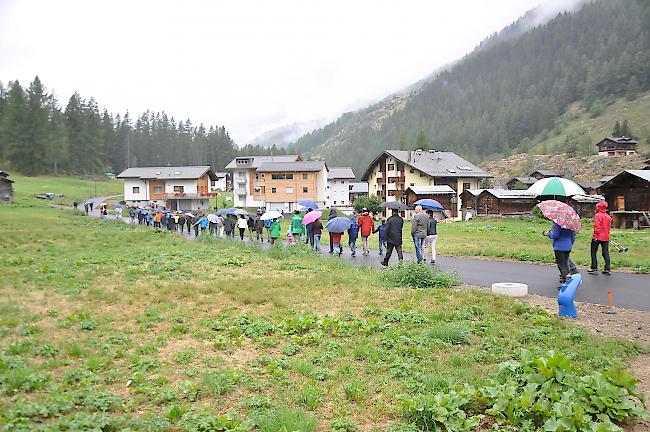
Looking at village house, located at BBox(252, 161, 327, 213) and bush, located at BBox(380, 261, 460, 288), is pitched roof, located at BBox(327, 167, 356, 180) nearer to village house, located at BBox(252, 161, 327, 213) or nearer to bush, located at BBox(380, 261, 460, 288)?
village house, located at BBox(252, 161, 327, 213)

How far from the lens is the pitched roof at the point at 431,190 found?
5891 centimetres

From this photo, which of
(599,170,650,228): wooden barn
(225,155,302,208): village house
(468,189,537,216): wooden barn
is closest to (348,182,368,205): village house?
(225,155,302,208): village house

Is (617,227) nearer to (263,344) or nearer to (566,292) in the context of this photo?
(566,292)

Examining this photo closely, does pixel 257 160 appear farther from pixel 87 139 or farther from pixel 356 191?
pixel 87 139

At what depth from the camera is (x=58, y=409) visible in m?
5.04

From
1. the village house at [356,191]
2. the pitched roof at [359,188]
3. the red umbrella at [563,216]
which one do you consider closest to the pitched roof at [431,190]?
the village house at [356,191]

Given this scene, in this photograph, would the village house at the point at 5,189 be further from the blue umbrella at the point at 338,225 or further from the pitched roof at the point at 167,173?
the blue umbrella at the point at 338,225

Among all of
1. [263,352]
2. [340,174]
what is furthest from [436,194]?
A: [263,352]

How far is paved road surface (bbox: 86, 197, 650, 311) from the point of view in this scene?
10.7 metres

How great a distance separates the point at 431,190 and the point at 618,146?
60230 mm

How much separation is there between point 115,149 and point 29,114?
30540 mm

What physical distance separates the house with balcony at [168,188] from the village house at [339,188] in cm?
2189

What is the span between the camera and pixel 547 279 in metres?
13.5

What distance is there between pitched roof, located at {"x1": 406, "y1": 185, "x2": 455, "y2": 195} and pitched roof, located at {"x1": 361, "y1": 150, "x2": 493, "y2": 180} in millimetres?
1766
